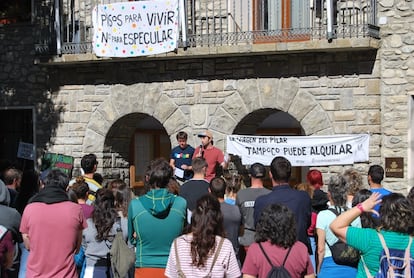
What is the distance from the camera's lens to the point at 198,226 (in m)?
6.00

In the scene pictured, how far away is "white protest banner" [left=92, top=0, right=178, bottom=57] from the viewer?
14.0m

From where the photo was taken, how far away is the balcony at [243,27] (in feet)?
42.5

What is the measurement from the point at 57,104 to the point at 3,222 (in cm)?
898

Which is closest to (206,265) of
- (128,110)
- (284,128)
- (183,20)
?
(183,20)

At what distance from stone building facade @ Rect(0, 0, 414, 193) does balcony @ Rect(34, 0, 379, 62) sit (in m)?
0.11

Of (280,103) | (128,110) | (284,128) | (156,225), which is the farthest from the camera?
(284,128)

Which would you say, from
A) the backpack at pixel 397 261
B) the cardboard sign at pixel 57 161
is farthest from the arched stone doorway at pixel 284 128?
the backpack at pixel 397 261

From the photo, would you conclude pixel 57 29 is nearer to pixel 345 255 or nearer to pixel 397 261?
pixel 345 255

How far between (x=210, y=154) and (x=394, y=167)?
9.56ft

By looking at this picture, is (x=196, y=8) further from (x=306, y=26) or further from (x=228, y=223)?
(x=228, y=223)

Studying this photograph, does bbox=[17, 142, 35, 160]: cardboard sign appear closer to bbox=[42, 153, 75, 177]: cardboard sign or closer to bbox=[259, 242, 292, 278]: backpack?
bbox=[42, 153, 75, 177]: cardboard sign

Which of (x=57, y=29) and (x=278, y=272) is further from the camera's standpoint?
(x=57, y=29)

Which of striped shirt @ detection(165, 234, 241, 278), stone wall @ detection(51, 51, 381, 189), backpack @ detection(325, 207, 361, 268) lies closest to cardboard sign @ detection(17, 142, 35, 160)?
stone wall @ detection(51, 51, 381, 189)

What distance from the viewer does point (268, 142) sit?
13.2 meters
